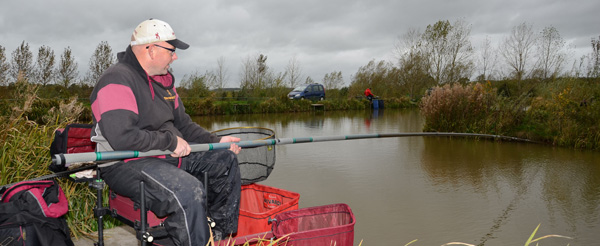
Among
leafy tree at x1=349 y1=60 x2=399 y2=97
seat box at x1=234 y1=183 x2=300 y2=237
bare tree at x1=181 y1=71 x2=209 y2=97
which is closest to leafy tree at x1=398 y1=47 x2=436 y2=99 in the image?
leafy tree at x1=349 y1=60 x2=399 y2=97

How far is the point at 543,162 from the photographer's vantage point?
6730 millimetres

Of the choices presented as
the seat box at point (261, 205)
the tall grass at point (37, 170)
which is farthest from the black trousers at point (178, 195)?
the tall grass at point (37, 170)

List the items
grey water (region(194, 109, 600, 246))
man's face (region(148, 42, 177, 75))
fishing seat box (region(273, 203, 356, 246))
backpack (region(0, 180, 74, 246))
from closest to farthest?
backpack (region(0, 180, 74, 246)) < man's face (region(148, 42, 177, 75)) < fishing seat box (region(273, 203, 356, 246)) < grey water (region(194, 109, 600, 246))

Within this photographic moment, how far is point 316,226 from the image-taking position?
110 inches

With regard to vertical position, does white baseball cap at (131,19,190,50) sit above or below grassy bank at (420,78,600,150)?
above

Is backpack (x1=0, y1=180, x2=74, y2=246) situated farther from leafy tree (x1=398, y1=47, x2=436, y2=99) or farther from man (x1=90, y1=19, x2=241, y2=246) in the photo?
→ leafy tree (x1=398, y1=47, x2=436, y2=99)

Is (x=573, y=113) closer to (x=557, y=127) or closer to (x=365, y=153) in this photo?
(x=557, y=127)

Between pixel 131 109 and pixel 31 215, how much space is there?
1.95 feet

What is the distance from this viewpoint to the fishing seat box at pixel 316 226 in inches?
94.9

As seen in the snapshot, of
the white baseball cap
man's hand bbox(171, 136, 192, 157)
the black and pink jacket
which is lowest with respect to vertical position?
man's hand bbox(171, 136, 192, 157)

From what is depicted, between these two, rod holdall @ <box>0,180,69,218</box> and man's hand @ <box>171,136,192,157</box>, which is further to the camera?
man's hand @ <box>171,136,192,157</box>

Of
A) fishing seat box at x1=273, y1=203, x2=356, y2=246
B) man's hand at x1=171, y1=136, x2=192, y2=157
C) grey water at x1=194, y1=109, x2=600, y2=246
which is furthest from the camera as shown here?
grey water at x1=194, y1=109, x2=600, y2=246

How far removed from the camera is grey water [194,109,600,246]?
12.4ft

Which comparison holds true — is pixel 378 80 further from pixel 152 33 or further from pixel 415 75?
pixel 152 33
